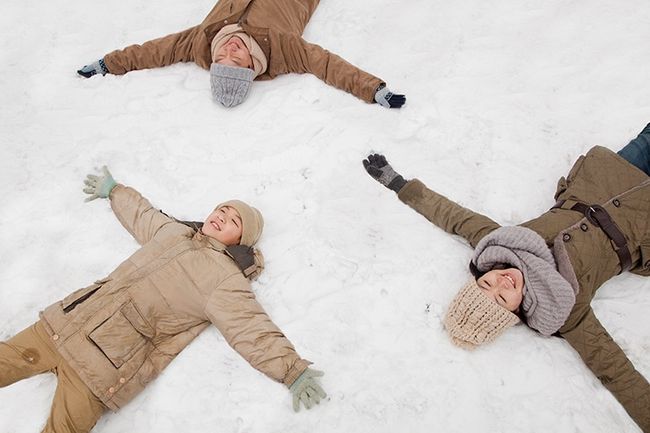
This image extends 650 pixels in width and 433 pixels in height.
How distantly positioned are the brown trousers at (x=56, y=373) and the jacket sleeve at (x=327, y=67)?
3.17 meters

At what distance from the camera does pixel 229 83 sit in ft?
15.8

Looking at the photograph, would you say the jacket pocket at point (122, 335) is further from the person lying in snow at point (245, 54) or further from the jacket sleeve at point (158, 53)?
the jacket sleeve at point (158, 53)

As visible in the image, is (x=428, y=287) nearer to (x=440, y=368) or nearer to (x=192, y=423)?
(x=440, y=368)

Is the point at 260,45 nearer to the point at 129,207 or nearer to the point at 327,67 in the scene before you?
the point at 327,67

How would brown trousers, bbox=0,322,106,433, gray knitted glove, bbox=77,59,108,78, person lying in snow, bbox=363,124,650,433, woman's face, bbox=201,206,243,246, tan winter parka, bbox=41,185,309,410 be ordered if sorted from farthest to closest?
gray knitted glove, bbox=77,59,108,78, woman's face, bbox=201,206,243,246, person lying in snow, bbox=363,124,650,433, tan winter parka, bbox=41,185,309,410, brown trousers, bbox=0,322,106,433

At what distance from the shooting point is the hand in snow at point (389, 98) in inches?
185

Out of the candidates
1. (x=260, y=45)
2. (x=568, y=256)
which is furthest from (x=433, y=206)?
(x=260, y=45)

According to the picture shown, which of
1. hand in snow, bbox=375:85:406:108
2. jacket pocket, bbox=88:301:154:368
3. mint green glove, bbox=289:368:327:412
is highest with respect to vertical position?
hand in snow, bbox=375:85:406:108

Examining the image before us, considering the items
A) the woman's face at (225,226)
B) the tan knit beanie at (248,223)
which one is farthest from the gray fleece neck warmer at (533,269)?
the woman's face at (225,226)

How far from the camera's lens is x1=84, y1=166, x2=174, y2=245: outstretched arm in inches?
153

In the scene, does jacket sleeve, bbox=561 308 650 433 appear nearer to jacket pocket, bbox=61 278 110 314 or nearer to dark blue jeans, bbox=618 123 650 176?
dark blue jeans, bbox=618 123 650 176

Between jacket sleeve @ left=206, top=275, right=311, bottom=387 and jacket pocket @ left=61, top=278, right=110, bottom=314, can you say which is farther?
jacket pocket @ left=61, top=278, right=110, bottom=314

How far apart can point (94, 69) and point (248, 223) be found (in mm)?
2650

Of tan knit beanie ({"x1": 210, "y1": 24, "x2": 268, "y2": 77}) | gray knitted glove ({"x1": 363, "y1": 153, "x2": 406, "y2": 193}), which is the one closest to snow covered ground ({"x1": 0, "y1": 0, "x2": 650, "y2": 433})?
gray knitted glove ({"x1": 363, "y1": 153, "x2": 406, "y2": 193})
